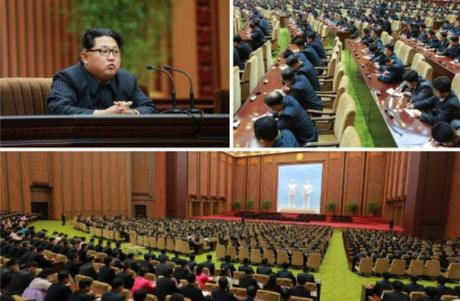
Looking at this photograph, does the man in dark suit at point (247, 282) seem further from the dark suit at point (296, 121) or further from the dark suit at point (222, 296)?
the dark suit at point (296, 121)

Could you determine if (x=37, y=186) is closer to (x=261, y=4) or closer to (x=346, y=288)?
(x=346, y=288)

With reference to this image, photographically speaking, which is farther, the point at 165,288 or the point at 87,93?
the point at 165,288

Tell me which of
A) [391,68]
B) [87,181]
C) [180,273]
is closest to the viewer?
[391,68]

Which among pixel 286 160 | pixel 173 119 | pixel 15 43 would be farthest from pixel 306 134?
pixel 286 160

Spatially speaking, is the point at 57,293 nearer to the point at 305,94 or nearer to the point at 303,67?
the point at 305,94

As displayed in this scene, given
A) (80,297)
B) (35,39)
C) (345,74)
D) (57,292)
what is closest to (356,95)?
(345,74)

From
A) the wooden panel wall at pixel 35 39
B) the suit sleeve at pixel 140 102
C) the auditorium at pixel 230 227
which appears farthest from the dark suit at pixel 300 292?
the wooden panel wall at pixel 35 39
